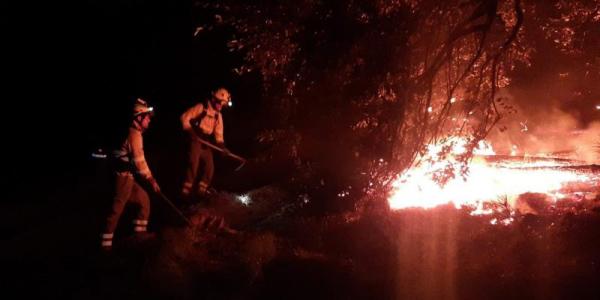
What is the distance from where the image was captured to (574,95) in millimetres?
19000

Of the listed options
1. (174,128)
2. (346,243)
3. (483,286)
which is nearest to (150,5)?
A: (174,128)

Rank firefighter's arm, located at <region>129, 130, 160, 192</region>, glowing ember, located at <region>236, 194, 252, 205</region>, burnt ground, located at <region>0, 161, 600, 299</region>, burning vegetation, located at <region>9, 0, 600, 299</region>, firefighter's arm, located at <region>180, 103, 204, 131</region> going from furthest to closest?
1. glowing ember, located at <region>236, 194, 252, 205</region>
2. firefighter's arm, located at <region>180, 103, 204, 131</region>
3. firefighter's arm, located at <region>129, 130, 160, 192</region>
4. burning vegetation, located at <region>9, 0, 600, 299</region>
5. burnt ground, located at <region>0, 161, 600, 299</region>

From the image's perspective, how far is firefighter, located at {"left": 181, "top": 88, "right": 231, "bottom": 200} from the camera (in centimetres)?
786

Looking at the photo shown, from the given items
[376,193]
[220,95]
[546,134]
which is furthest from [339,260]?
[546,134]

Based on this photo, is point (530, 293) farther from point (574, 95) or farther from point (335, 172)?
point (574, 95)

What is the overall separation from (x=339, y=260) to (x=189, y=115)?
146 inches

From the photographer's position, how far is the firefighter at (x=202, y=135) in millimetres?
7864

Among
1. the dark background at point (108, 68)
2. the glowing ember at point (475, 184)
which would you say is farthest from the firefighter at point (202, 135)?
the dark background at point (108, 68)

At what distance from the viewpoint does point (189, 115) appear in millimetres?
7887

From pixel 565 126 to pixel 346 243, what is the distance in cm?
1403

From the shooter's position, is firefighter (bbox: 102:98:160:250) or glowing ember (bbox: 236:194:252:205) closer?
firefighter (bbox: 102:98:160:250)

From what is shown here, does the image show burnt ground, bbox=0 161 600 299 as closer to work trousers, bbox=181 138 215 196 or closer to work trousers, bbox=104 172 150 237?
work trousers, bbox=104 172 150 237

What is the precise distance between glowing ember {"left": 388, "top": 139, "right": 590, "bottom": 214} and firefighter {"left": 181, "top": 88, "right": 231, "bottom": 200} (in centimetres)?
294

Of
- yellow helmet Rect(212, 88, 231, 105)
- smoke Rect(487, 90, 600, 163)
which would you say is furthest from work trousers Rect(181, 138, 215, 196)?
smoke Rect(487, 90, 600, 163)
